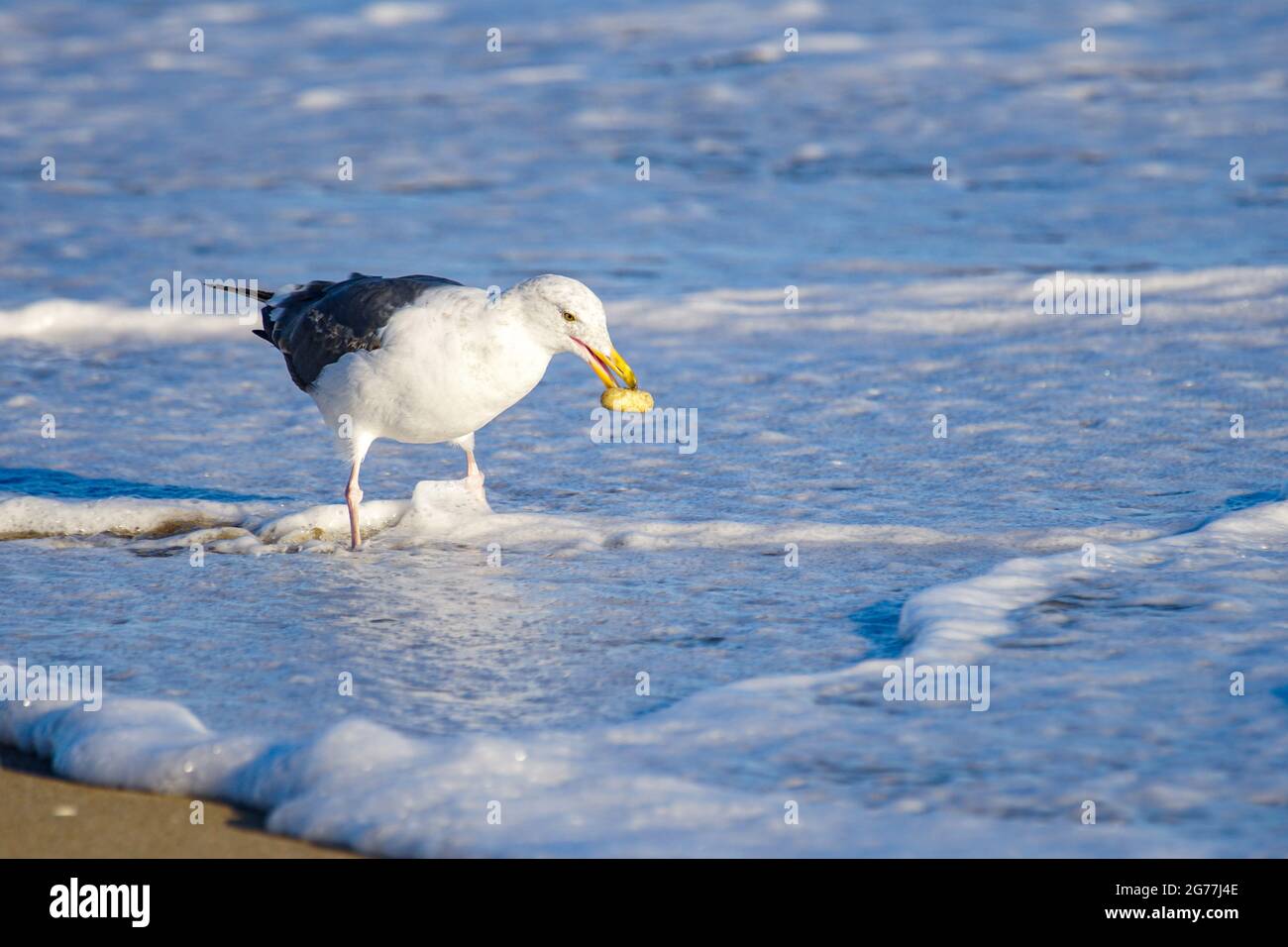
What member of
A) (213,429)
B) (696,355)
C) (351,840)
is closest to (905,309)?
(696,355)

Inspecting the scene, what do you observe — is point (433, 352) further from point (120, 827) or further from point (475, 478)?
point (120, 827)

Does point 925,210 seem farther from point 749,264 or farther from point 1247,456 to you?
point 1247,456

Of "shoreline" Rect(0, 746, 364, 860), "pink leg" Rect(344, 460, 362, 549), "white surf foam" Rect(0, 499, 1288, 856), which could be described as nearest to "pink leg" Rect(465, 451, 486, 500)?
"pink leg" Rect(344, 460, 362, 549)

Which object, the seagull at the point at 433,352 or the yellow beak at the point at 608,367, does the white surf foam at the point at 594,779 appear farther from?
the seagull at the point at 433,352

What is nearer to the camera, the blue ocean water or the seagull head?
the blue ocean water

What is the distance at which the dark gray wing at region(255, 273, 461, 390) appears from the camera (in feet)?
18.9

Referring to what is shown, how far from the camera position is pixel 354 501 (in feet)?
19.6

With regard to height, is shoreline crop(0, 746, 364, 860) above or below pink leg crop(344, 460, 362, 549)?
below

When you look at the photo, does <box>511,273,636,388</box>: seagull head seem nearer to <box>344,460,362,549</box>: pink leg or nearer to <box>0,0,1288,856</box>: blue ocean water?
<box>0,0,1288,856</box>: blue ocean water

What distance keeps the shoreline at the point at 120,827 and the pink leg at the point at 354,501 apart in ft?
6.49

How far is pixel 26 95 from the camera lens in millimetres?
17484

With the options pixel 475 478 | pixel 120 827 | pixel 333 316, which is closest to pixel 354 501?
pixel 475 478

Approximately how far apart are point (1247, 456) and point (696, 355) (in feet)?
10.2

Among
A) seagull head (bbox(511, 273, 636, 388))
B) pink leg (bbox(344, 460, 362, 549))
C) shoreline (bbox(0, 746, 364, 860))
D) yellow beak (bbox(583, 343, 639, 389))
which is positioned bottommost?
shoreline (bbox(0, 746, 364, 860))
